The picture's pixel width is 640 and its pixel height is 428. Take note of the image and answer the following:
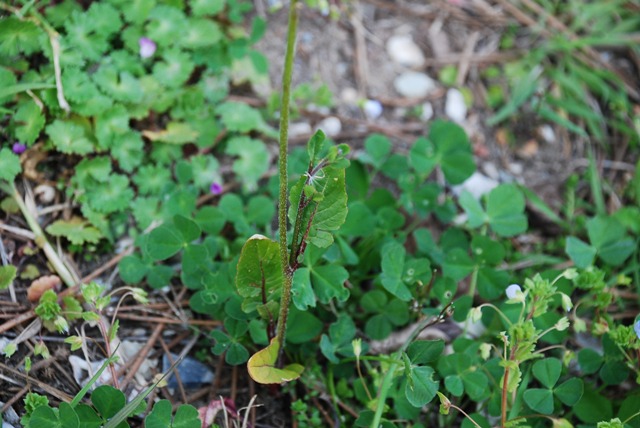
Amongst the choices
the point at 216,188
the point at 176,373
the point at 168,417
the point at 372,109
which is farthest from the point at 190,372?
the point at 372,109

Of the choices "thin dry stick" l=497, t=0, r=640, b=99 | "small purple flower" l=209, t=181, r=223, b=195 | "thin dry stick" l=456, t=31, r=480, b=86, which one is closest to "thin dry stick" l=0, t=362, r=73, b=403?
"small purple flower" l=209, t=181, r=223, b=195

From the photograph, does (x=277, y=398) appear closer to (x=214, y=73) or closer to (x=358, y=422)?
(x=358, y=422)

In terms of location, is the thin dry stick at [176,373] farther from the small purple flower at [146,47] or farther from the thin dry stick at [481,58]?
the thin dry stick at [481,58]

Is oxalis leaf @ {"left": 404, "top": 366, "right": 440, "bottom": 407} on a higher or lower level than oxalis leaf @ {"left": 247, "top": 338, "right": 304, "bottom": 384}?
lower

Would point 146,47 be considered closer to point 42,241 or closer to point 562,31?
point 42,241

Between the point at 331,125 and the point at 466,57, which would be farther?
the point at 466,57

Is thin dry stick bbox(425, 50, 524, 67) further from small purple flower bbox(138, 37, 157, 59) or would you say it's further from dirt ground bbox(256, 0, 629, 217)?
small purple flower bbox(138, 37, 157, 59)
